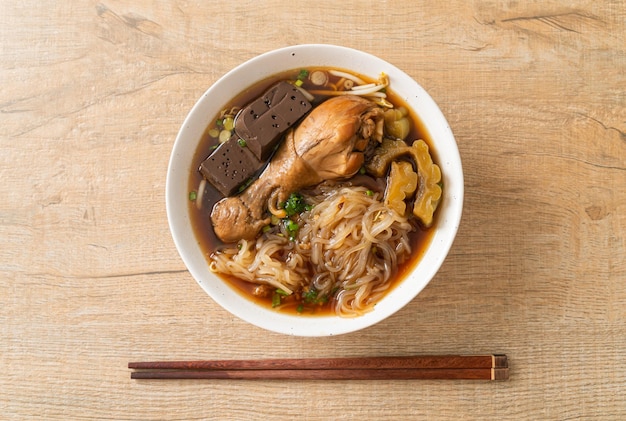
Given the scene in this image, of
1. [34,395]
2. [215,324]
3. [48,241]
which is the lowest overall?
[34,395]

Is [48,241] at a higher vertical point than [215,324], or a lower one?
higher

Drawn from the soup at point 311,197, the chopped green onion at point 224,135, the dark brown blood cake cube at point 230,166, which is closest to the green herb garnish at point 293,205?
the soup at point 311,197

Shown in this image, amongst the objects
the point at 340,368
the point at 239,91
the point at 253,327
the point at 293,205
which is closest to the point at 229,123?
the point at 239,91

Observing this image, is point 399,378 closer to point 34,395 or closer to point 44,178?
point 34,395

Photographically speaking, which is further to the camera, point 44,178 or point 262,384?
point 44,178

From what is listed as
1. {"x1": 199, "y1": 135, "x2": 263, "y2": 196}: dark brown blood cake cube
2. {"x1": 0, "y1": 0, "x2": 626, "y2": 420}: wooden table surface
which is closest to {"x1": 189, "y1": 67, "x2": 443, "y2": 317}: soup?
{"x1": 199, "y1": 135, "x2": 263, "y2": 196}: dark brown blood cake cube

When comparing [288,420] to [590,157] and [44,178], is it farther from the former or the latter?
[590,157]

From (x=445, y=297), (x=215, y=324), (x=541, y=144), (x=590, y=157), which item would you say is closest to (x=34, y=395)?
(x=215, y=324)
